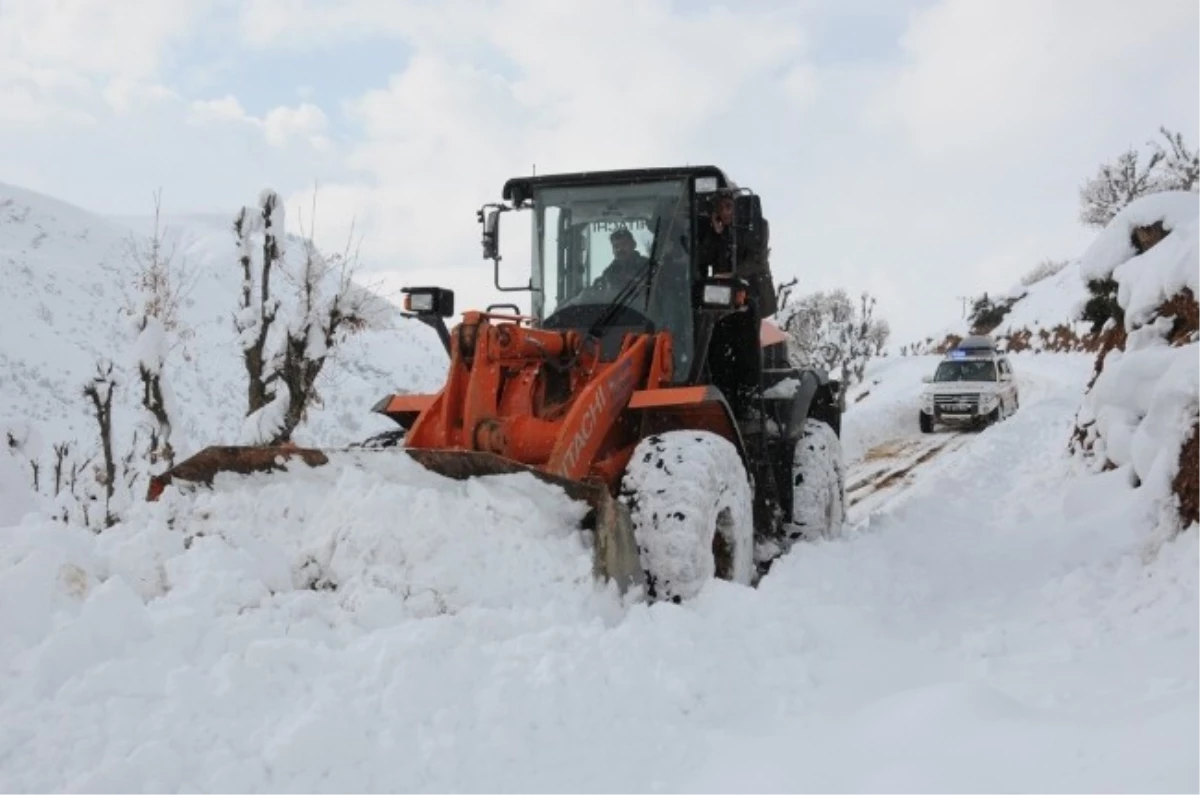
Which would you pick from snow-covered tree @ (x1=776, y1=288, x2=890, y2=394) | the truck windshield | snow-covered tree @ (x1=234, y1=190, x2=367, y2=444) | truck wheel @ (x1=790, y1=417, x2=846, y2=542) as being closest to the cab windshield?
truck wheel @ (x1=790, y1=417, x2=846, y2=542)

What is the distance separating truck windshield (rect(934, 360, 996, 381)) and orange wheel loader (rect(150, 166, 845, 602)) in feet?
49.2

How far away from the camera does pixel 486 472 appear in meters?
4.63

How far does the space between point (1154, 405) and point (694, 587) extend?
3.79m

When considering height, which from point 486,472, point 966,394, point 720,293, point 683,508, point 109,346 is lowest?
point 683,508

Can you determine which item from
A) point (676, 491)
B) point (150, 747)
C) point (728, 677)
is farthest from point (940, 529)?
point (150, 747)

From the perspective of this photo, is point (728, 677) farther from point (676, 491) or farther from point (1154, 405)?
point (1154, 405)

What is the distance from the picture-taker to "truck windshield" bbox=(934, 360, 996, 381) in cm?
2145

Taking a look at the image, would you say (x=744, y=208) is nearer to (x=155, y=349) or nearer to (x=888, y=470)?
(x=888, y=470)

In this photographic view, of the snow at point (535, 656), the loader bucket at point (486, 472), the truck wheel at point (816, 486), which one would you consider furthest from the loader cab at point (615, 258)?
the loader bucket at point (486, 472)

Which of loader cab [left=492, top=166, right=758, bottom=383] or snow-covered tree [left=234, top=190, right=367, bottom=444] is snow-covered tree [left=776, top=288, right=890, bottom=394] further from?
loader cab [left=492, top=166, right=758, bottom=383]

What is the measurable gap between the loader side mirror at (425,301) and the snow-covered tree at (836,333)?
2918 centimetres

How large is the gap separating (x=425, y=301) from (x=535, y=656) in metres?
3.14

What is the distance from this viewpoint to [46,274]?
42.0 meters

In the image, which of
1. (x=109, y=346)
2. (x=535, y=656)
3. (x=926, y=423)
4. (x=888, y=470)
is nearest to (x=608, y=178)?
(x=535, y=656)
